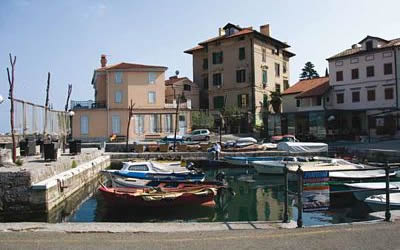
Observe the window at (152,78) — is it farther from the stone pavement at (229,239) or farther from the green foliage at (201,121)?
the stone pavement at (229,239)

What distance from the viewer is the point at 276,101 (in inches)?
2421

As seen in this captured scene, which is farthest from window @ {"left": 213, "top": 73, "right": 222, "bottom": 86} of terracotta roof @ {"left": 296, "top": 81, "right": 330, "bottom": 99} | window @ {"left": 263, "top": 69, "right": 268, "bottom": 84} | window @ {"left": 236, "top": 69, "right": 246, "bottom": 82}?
terracotta roof @ {"left": 296, "top": 81, "right": 330, "bottom": 99}

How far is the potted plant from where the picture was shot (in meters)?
61.3

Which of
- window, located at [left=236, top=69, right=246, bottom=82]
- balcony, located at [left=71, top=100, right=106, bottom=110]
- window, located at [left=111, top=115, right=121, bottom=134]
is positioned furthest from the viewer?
window, located at [left=236, top=69, right=246, bottom=82]

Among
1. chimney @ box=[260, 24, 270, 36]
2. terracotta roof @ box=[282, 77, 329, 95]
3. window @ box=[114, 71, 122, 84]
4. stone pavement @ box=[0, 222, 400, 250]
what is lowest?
stone pavement @ box=[0, 222, 400, 250]

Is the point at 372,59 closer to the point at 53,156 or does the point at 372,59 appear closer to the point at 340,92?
the point at 340,92

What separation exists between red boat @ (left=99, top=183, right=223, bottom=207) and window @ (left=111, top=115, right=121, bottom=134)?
35.4m

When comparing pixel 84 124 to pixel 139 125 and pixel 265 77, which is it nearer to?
pixel 139 125

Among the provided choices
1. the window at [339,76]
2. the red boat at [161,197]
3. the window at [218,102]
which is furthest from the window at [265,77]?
the red boat at [161,197]

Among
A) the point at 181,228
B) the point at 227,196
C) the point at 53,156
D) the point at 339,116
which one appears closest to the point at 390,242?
the point at 181,228

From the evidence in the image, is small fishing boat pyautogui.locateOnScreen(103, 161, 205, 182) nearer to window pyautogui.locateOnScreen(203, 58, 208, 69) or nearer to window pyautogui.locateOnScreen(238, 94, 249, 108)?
window pyautogui.locateOnScreen(238, 94, 249, 108)

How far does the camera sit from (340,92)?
53.2m

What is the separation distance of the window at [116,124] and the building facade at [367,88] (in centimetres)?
2767

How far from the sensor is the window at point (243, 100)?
59.0 meters
